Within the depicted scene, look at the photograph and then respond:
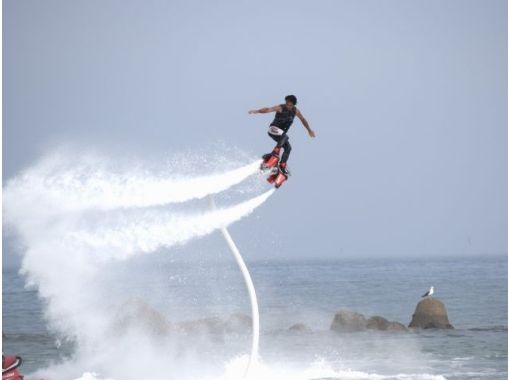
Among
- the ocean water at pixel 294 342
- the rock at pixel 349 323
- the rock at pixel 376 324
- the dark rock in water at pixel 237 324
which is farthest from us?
the dark rock in water at pixel 237 324

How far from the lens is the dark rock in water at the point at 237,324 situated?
211 feet

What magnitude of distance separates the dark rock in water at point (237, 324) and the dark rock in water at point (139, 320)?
494 centimetres

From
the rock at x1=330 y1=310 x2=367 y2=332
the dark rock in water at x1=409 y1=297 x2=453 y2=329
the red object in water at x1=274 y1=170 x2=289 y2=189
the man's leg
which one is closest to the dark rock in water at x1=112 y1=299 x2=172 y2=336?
the rock at x1=330 y1=310 x2=367 y2=332

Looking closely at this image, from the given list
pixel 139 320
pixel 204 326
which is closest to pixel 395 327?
pixel 204 326

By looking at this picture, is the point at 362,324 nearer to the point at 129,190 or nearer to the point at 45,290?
the point at 45,290

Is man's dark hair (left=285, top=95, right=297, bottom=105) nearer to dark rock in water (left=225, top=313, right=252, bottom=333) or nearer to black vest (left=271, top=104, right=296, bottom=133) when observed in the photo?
black vest (left=271, top=104, right=296, bottom=133)

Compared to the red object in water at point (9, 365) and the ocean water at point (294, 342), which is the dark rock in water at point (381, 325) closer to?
the ocean water at point (294, 342)

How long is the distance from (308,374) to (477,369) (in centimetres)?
894

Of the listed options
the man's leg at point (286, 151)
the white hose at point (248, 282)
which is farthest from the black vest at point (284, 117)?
the white hose at point (248, 282)

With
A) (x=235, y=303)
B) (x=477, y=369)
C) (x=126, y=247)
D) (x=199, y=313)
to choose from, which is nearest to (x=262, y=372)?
(x=477, y=369)

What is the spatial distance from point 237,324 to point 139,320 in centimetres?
874

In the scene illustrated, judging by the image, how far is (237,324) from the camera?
6525 cm

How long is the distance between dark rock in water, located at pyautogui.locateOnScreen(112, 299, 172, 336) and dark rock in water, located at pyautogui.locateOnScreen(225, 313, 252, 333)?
16.2 ft

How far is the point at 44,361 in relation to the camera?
5291 cm
